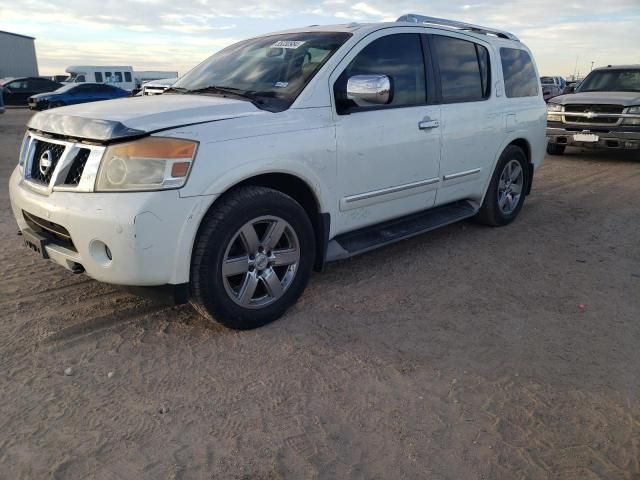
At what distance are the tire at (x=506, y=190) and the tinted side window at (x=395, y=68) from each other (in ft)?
5.12

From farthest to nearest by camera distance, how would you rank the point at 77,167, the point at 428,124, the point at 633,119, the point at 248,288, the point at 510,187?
the point at 633,119 < the point at 510,187 < the point at 428,124 < the point at 248,288 < the point at 77,167

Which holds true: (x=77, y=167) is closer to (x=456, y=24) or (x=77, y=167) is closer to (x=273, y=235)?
(x=273, y=235)

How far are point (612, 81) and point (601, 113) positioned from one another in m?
1.60

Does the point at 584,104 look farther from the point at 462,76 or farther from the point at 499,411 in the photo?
the point at 499,411

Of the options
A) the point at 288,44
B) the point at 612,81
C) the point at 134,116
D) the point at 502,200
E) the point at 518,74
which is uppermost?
the point at 288,44

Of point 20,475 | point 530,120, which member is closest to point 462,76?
point 530,120

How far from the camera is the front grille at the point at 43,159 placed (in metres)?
3.15

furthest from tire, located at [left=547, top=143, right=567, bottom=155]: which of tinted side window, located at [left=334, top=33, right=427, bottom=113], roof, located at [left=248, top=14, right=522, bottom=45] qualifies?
tinted side window, located at [left=334, top=33, right=427, bottom=113]

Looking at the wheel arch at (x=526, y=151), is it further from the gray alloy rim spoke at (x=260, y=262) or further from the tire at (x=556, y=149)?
the tire at (x=556, y=149)

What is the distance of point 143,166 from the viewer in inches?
111

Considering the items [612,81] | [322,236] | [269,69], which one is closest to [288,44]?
[269,69]

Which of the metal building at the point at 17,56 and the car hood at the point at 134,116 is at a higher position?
the metal building at the point at 17,56

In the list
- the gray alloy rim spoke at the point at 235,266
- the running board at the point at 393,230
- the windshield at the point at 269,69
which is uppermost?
the windshield at the point at 269,69

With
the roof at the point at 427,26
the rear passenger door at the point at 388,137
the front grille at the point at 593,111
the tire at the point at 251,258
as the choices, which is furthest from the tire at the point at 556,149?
the tire at the point at 251,258
